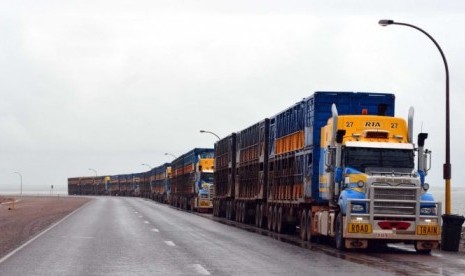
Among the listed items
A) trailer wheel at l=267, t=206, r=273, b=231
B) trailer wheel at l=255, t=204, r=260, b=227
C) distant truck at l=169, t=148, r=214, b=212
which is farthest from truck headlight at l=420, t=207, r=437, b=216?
distant truck at l=169, t=148, r=214, b=212

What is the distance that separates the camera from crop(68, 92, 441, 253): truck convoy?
2080 centimetres

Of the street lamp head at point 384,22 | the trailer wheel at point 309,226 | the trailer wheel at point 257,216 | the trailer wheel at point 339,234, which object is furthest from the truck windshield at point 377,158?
the trailer wheel at point 257,216

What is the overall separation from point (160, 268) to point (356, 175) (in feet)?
25.4

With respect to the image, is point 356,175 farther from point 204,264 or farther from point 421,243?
point 204,264

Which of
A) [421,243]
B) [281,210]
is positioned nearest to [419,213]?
[421,243]

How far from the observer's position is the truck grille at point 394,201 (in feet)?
68.1

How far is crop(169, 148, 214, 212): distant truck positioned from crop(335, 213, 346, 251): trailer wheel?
34.7 meters

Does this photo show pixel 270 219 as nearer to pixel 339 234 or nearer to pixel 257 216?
pixel 257 216

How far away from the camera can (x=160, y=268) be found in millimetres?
15453

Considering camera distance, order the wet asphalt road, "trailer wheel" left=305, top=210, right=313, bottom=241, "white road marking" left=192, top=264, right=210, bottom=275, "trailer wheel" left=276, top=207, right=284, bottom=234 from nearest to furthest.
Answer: "white road marking" left=192, top=264, right=210, bottom=275 < the wet asphalt road < "trailer wheel" left=305, top=210, right=313, bottom=241 < "trailer wheel" left=276, top=207, right=284, bottom=234

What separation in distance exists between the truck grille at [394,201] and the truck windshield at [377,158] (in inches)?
39.0

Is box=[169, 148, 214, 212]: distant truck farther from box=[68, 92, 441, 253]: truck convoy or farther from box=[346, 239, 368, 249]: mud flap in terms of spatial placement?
box=[346, 239, 368, 249]: mud flap

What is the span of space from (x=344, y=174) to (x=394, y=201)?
1691 millimetres

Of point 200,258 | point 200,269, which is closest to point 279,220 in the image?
point 200,258
